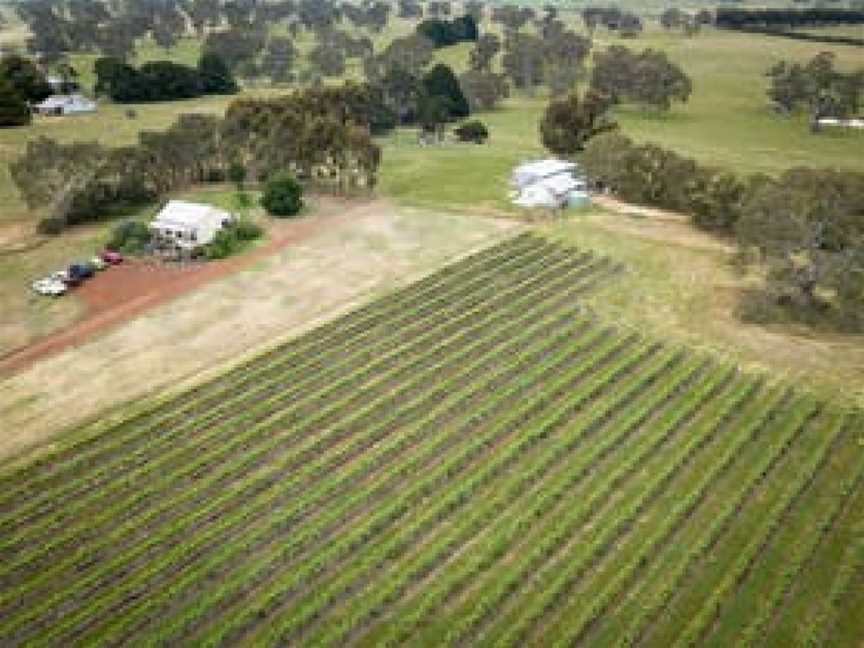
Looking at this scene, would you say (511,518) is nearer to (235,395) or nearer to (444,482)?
(444,482)

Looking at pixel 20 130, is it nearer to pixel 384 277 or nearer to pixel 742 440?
pixel 384 277

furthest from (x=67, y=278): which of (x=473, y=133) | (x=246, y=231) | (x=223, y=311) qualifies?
(x=473, y=133)

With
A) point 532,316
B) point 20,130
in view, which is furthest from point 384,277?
point 20,130

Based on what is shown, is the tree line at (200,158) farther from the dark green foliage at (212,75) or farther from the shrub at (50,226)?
the dark green foliage at (212,75)

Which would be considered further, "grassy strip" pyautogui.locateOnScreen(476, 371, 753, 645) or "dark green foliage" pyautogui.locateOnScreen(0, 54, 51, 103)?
→ "dark green foliage" pyautogui.locateOnScreen(0, 54, 51, 103)

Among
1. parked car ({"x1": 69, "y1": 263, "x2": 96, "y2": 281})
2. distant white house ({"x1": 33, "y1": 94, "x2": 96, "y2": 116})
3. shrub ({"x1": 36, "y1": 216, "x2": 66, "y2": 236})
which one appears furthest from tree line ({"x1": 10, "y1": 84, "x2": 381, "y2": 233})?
distant white house ({"x1": 33, "y1": 94, "x2": 96, "y2": 116})

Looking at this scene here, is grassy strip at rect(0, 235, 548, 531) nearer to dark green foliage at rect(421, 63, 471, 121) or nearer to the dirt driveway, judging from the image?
the dirt driveway
